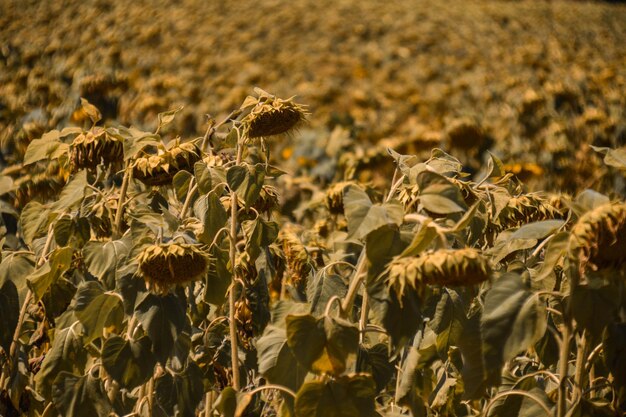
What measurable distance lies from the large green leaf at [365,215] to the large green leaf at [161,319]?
27cm

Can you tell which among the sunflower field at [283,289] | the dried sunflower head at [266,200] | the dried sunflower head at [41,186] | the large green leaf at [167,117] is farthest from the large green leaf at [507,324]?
the dried sunflower head at [41,186]

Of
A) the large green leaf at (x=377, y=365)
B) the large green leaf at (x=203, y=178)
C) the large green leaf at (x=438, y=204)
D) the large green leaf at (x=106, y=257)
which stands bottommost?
the large green leaf at (x=377, y=365)

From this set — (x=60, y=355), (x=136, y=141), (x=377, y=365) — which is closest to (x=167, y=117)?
(x=136, y=141)

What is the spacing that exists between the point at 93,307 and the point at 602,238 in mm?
676

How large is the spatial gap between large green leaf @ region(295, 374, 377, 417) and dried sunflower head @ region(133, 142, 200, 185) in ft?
1.41

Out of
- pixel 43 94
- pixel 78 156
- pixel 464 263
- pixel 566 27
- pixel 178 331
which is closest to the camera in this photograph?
pixel 464 263

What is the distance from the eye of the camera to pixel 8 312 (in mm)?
1074

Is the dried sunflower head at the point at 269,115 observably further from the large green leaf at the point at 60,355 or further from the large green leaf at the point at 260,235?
the large green leaf at the point at 60,355

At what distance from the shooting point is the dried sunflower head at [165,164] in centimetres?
105

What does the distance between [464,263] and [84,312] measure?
1.81 ft

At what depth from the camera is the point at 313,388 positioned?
791 mm

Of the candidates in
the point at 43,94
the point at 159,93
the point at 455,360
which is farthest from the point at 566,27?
the point at 455,360

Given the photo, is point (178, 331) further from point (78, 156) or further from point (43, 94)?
point (43, 94)

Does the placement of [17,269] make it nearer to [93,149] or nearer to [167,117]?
[93,149]
